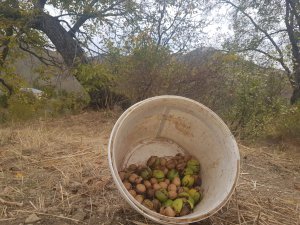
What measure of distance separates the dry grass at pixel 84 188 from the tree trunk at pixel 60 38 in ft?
13.3

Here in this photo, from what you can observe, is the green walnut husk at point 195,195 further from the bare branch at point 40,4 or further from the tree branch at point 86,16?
the bare branch at point 40,4

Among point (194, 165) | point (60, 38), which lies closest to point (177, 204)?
point (194, 165)

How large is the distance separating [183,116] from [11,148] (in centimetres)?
223

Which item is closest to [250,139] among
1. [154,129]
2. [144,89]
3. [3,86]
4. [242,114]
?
[242,114]

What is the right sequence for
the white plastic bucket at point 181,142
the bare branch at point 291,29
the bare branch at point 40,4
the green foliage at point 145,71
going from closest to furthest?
the white plastic bucket at point 181,142 < the green foliage at point 145,71 < the bare branch at point 40,4 < the bare branch at point 291,29

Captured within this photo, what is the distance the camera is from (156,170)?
2871 millimetres

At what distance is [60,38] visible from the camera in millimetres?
8797

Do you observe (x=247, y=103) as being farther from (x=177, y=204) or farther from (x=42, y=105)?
(x=42, y=105)

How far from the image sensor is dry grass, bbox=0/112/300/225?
2.71 m

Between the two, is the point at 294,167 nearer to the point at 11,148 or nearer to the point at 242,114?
the point at 242,114

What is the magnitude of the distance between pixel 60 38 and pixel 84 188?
20.5ft

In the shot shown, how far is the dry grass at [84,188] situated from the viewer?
2.71 metres

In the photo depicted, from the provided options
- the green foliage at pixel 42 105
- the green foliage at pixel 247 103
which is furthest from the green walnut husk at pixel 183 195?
the green foliage at pixel 42 105

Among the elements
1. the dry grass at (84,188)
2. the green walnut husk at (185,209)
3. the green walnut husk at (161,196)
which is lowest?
the dry grass at (84,188)
